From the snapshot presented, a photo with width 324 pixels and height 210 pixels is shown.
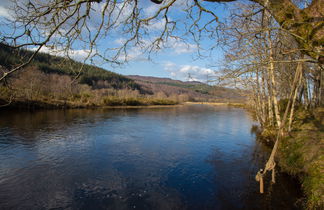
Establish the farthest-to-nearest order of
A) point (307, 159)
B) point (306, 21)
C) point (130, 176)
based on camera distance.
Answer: point (130, 176) < point (307, 159) < point (306, 21)

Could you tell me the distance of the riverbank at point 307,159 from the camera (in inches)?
189

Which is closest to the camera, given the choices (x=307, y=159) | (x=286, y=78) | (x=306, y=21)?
(x=306, y=21)

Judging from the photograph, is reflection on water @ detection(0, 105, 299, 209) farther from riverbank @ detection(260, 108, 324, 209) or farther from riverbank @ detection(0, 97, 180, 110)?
riverbank @ detection(0, 97, 180, 110)

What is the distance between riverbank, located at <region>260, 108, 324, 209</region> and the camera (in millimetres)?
4798

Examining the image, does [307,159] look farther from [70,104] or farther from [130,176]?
[70,104]

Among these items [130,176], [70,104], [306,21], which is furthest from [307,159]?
[70,104]

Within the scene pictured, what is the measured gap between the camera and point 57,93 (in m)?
35.0

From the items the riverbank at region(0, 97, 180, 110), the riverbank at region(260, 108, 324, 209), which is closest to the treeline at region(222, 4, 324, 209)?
the riverbank at region(260, 108, 324, 209)

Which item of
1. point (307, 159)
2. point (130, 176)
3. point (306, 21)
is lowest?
point (130, 176)

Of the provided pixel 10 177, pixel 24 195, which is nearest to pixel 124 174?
pixel 24 195

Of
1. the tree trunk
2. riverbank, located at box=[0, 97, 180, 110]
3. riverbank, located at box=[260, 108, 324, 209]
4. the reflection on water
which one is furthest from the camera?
riverbank, located at box=[0, 97, 180, 110]

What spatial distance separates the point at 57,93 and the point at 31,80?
6.54 m

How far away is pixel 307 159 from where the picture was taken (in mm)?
6270

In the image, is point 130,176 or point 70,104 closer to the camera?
point 130,176
